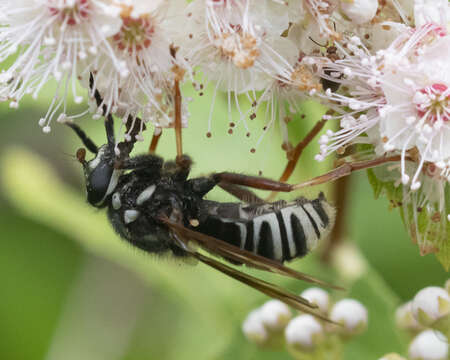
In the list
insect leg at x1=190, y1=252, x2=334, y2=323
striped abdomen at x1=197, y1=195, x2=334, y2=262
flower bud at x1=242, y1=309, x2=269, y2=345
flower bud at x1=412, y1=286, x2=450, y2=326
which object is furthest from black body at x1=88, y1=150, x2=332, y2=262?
flower bud at x1=242, y1=309, x2=269, y2=345

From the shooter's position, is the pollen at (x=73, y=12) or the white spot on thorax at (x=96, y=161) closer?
the pollen at (x=73, y=12)

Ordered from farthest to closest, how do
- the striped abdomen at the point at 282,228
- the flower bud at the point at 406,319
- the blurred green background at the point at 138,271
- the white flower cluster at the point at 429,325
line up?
the blurred green background at the point at 138,271, the flower bud at the point at 406,319, the striped abdomen at the point at 282,228, the white flower cluster at the point at 429,325

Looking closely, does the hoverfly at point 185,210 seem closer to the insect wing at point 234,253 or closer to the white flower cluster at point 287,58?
→ the insect wing at point 234,253

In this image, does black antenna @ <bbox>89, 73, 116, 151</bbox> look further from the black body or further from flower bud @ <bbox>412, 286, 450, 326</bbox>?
flower bud @ <bbox>412, 286, 450, 326</bbox>

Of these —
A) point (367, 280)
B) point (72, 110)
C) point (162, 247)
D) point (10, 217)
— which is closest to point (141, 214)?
point (162, 247)

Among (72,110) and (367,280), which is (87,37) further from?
(72,110)

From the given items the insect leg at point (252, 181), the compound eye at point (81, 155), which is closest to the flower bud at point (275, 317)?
the insect leg at point (252, 181)
